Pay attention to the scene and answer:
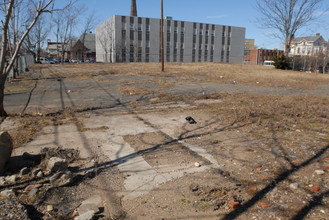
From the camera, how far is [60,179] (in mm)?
3609

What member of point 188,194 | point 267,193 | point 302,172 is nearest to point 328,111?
point 302,172

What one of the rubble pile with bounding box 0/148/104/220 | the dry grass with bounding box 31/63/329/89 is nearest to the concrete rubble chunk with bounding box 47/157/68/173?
the rubble pile with bounding box 0/148/104/220

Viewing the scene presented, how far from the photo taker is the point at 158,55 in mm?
68375

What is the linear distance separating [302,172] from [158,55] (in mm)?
66142

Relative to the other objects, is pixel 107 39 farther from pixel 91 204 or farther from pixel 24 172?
pixel 91 204

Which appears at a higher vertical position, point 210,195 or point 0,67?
point 0,67

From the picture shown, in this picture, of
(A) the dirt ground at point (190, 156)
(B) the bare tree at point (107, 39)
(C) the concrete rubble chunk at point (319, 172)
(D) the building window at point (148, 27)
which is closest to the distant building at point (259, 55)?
(D) the building window at point (148, 27)

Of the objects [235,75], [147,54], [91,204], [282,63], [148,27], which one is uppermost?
[148,27]

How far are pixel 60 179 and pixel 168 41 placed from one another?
67.5m

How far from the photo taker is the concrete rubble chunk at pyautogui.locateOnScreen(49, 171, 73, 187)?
141 inches

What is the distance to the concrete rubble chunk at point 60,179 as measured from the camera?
3.58m

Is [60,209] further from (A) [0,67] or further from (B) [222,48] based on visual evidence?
(B) [222,48]

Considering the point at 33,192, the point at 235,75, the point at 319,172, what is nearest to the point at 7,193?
the point at 33,192

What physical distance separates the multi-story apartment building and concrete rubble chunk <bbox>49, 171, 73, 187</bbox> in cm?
6237
